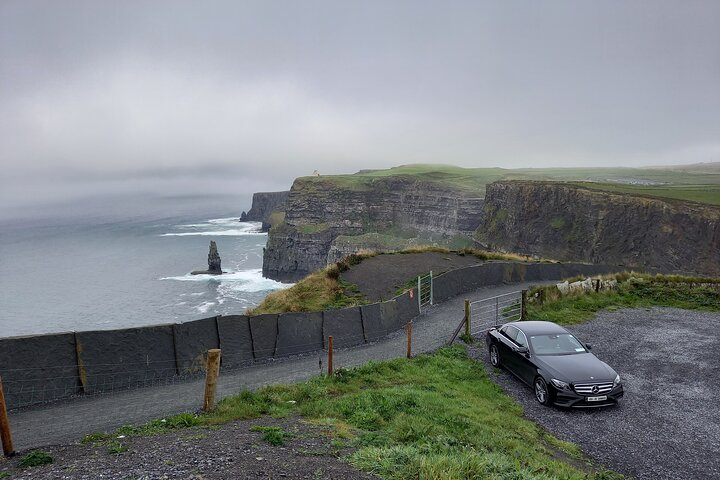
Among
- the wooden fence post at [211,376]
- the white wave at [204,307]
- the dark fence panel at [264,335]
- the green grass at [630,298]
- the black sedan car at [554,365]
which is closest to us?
the wooden fence post at [211,376]

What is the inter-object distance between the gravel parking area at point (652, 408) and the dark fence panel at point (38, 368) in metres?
12.8

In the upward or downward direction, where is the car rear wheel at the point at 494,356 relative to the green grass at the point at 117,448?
downward

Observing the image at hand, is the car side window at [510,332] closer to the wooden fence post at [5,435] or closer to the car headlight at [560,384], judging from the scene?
the car headlight at [560,384]

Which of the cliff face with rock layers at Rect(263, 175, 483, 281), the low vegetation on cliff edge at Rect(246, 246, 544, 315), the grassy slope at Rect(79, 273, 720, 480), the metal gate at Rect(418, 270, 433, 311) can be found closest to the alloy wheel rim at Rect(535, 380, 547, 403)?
the grassy slope at Rect(79, 273, 720, 480)

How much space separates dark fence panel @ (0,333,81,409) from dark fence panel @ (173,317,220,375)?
286 centimetres

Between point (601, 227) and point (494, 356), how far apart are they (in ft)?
232

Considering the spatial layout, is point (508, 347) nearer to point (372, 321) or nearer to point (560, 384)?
point (560, 384)

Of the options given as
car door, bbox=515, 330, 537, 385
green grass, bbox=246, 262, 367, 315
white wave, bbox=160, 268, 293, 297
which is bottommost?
white wave, bbox=160, 268, 293, 297

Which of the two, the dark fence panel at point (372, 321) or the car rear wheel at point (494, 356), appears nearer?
the car rear wheel at point (494, 356)

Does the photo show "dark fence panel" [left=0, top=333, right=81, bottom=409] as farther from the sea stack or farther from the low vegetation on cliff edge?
the sea stack

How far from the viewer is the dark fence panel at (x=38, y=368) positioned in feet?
37.2

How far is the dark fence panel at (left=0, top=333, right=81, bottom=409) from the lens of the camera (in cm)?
1134

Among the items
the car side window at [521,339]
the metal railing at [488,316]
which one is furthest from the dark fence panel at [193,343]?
the car side window at [521,339]

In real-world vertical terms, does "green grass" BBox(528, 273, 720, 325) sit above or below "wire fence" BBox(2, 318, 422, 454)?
below
